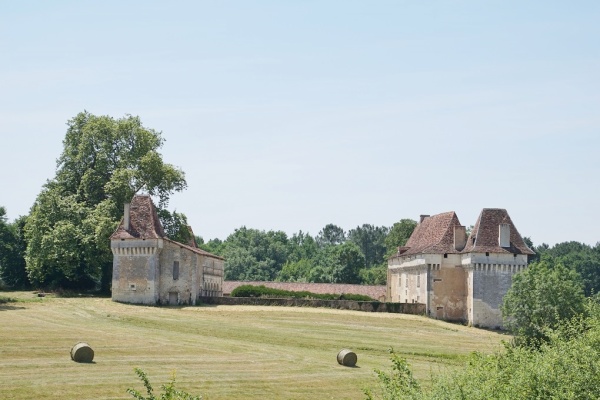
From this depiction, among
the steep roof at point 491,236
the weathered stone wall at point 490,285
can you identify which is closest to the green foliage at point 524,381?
the weathered stone wall at point 490,285

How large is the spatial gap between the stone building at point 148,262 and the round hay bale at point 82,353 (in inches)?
1354

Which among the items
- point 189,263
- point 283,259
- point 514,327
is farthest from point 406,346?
point 283,259

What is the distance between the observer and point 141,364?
45.2 metres

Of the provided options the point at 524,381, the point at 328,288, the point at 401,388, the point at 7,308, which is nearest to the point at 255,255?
the point at 328,288

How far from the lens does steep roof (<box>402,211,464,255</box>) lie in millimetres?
85812

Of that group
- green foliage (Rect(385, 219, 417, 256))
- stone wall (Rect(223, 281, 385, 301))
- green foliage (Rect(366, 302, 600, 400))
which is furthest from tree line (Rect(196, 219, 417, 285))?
green foliage (Rect(366, 302, 600, 400))

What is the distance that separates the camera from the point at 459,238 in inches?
3388

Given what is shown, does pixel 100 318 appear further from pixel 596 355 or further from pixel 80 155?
pixel 596 355

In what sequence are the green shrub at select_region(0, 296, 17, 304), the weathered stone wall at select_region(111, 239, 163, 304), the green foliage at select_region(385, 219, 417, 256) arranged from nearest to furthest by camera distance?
the green shrub at select_region(0, 296, 17, 304) < the weathered stone wall at select_region(111, 239, 163, 304) < the green foliage at select_region(385, 219, 417, 256)

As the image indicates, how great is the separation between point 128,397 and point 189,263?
148 ft

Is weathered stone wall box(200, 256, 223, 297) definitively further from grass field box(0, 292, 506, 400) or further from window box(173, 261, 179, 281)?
grass field box(0, 292, 506, 400)

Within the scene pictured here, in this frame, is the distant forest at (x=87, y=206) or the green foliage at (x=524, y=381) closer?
the green foliage at (x=524, y=381)

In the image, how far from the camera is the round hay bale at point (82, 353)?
44.4 m

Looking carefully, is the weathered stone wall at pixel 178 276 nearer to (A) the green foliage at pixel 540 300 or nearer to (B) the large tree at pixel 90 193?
(B) the large tree at pixel 90 193
